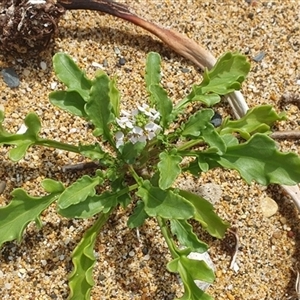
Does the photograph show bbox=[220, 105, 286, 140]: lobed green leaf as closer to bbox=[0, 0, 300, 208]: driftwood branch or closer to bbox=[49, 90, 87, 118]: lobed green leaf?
bbox=[0, 0, 300, 208]: driftwood branch

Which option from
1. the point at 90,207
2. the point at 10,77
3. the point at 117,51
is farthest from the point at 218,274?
the point at 10,77

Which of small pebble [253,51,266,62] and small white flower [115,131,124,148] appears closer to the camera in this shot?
small white flower [115,131,124,148]

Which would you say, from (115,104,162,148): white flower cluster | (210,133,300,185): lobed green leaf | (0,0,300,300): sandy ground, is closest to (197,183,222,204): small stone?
(0,0,300,300): sandy ground

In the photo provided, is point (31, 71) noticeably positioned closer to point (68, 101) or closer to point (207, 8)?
point (68, 101)

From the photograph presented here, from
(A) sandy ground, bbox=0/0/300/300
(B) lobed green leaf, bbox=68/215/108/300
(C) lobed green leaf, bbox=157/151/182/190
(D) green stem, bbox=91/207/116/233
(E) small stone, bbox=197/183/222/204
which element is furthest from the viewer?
(E) small stone, bbox=197/183/222/204

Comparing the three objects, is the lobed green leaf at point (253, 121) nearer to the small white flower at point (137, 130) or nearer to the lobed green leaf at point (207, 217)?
the lobed green leaf at point (207, 217)

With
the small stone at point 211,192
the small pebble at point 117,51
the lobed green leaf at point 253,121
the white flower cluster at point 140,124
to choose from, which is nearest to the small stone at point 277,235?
the small stone at point 211,192
